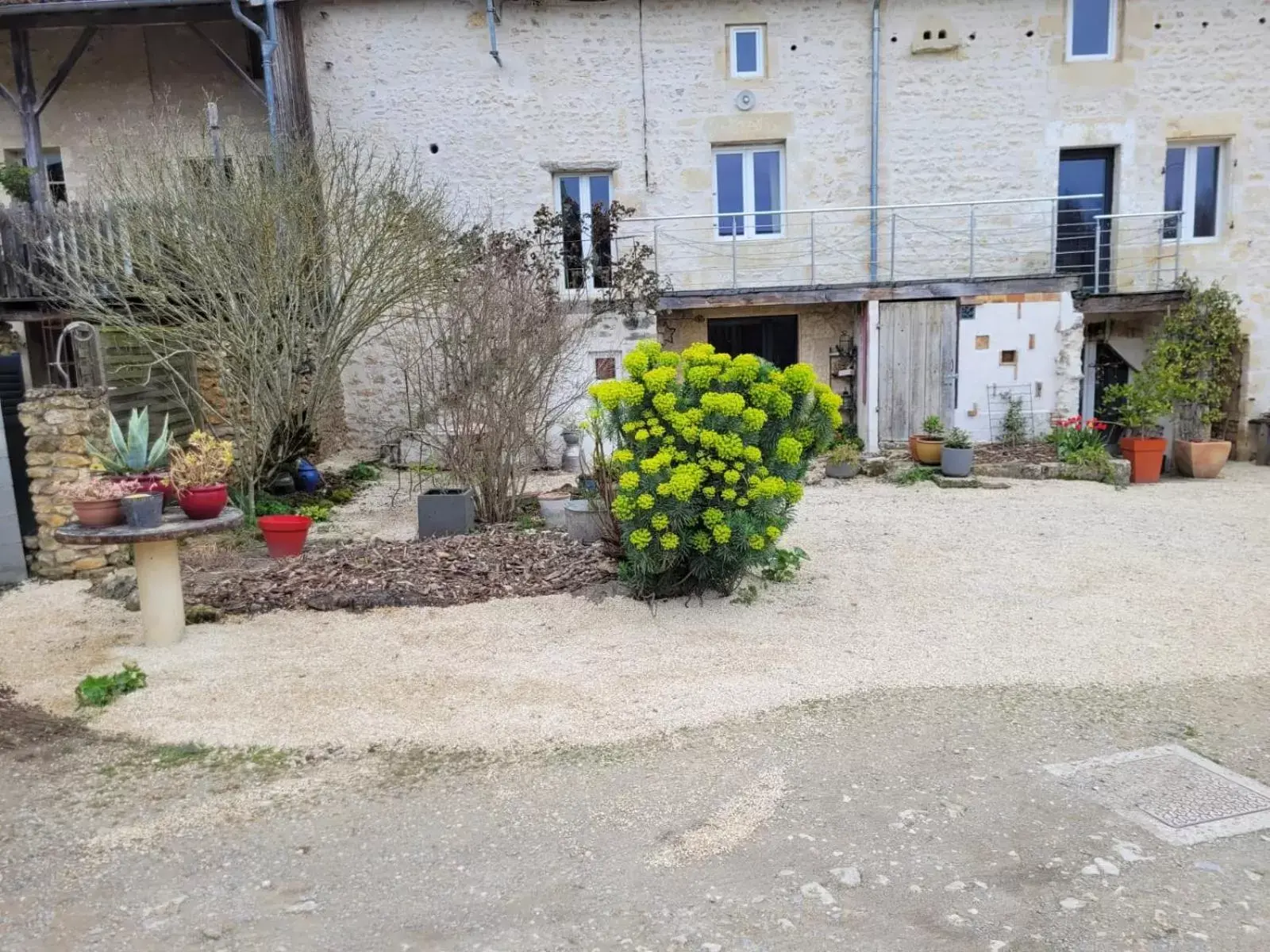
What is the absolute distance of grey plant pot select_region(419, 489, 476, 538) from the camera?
7551 millimetres

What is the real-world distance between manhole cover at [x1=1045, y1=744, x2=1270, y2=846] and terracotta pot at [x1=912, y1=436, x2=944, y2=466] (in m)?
7.64

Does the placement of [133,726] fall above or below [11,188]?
below

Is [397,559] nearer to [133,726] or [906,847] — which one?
[133,726]

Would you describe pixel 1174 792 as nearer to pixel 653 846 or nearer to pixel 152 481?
pixel 653 846

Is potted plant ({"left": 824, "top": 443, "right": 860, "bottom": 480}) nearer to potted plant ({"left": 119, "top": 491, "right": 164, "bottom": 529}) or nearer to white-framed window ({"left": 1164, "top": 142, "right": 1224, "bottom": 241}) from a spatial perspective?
white-framed window ({"left": 1164, "top": 142, "right": 1224, "bottom": 241})

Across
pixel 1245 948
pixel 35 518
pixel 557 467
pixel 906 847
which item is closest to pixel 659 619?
pixel 906 847

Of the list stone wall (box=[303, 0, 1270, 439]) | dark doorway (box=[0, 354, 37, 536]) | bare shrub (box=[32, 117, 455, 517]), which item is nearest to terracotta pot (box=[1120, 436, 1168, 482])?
stone wall (box=[303, 0, 1270, 439])

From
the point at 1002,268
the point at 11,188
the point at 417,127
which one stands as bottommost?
the point at 1002,268

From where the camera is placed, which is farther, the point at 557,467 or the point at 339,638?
the point at 557,467

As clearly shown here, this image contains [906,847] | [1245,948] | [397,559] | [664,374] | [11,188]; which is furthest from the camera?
→ [11,188]

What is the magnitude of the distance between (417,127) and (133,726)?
10.4m

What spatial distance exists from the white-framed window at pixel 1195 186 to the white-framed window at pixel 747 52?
20.3ft

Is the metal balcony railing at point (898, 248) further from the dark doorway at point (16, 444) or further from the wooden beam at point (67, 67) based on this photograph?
the dark doorway at point (16, 444)

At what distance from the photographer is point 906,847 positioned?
9.98 ft
